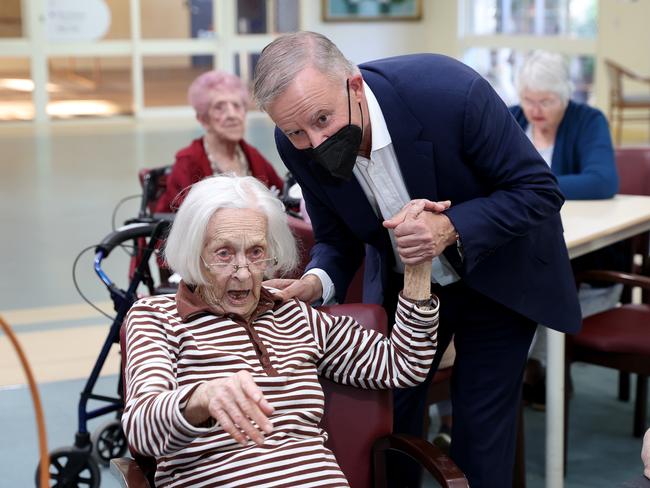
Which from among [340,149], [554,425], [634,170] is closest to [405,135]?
[340,149]

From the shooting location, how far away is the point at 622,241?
3.60 metres

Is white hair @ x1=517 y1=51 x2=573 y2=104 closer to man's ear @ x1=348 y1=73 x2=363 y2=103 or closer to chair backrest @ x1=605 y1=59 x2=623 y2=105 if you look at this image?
man's ear @ x1=348 y1=73 x2=363 y2=103

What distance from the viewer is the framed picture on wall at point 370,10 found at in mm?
13859

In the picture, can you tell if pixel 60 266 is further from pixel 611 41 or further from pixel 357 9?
pixel 357 9

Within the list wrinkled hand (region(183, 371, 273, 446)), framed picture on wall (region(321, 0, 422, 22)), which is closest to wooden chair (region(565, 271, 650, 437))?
wrinkled hand (region(183, 371, 273, 446))

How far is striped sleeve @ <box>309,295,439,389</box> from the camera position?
2.04 metres

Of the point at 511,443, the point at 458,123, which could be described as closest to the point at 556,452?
the point at 511,443

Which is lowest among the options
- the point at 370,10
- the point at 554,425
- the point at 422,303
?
the point at 554,425

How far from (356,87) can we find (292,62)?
142 millimetres

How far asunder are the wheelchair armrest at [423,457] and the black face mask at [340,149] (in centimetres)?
57

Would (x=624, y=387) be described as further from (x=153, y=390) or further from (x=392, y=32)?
(x=392, y=32)

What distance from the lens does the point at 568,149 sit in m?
3.80

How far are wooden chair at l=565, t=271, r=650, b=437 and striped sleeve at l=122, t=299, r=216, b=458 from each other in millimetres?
1647

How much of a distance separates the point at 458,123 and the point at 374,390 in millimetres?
582
